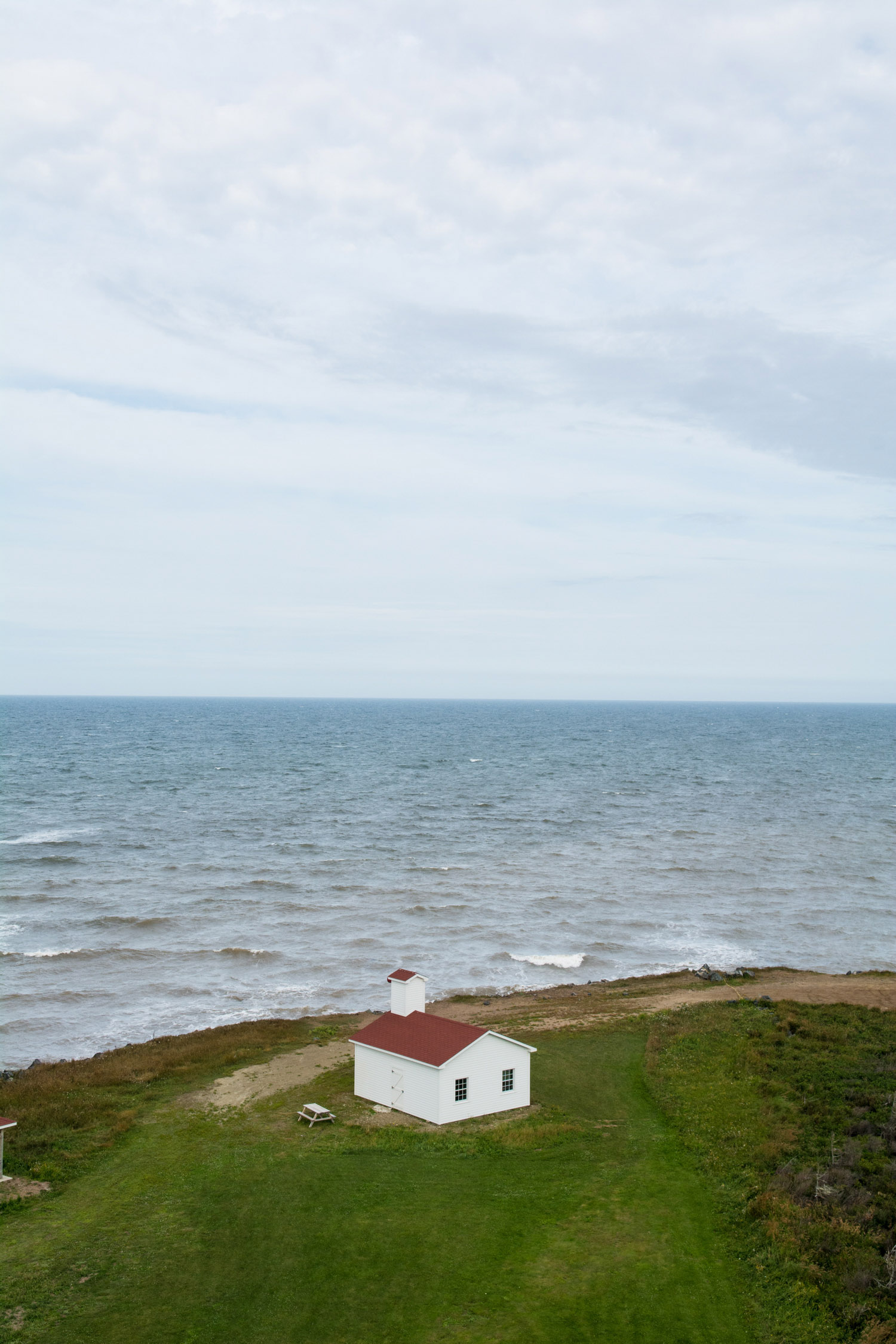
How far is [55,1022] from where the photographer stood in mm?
41406

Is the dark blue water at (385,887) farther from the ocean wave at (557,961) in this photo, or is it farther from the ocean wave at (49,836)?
the ocean wave at (49,836)

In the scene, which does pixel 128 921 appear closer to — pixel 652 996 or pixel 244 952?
pixel 244 952

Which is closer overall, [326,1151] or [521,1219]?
[521,1219]

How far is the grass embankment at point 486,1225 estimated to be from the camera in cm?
1952

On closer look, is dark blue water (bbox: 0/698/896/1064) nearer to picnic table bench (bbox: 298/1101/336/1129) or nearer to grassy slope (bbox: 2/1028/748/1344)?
picnic table bench (bbox: 298/1101/336/1129)

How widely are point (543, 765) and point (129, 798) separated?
200 ft

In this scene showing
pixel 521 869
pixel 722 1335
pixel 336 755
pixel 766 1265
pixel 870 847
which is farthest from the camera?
pixel 336 755

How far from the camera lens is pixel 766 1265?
21.2 meters

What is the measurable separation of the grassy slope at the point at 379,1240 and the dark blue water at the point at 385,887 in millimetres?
15401

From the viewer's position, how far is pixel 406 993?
31.3 metres

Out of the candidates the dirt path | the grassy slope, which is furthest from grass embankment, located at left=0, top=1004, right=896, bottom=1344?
the dirt path

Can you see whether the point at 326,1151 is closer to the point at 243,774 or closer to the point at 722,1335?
the point at 722,1335

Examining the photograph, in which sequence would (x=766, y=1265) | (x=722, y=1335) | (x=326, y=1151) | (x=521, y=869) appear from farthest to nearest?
(x=521, y=869) → (x=326, y=1151) → (x=766, y=1265) → (x=722, y=1335)

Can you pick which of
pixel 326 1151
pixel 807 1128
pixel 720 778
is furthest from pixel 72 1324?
pixel 720 778
